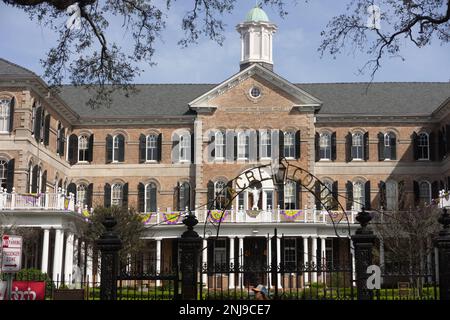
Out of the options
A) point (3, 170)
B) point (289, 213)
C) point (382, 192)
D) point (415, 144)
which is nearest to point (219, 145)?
point (289, 213)

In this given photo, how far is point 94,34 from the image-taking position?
18.1 m

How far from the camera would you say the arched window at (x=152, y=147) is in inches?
2044

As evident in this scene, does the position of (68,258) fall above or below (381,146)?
below

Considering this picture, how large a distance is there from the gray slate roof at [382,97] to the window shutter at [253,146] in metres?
5.27

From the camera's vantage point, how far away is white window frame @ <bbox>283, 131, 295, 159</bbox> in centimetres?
5056

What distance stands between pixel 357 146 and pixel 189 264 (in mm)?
38650

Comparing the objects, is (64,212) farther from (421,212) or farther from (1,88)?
(421,212)

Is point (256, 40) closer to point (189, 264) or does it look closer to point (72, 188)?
point (72, 188)

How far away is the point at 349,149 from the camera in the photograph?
51531mm

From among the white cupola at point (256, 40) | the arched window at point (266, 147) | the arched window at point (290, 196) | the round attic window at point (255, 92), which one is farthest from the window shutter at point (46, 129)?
the white cupola at point (256, 40)

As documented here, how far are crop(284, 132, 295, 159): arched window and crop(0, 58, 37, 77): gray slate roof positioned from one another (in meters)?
17.5

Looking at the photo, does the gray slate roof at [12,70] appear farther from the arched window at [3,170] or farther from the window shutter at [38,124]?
the arched window at [3,170]

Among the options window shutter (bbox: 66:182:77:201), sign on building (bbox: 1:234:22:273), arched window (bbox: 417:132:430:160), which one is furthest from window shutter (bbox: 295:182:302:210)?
sign on building (bbox: 1:234:22:273)
